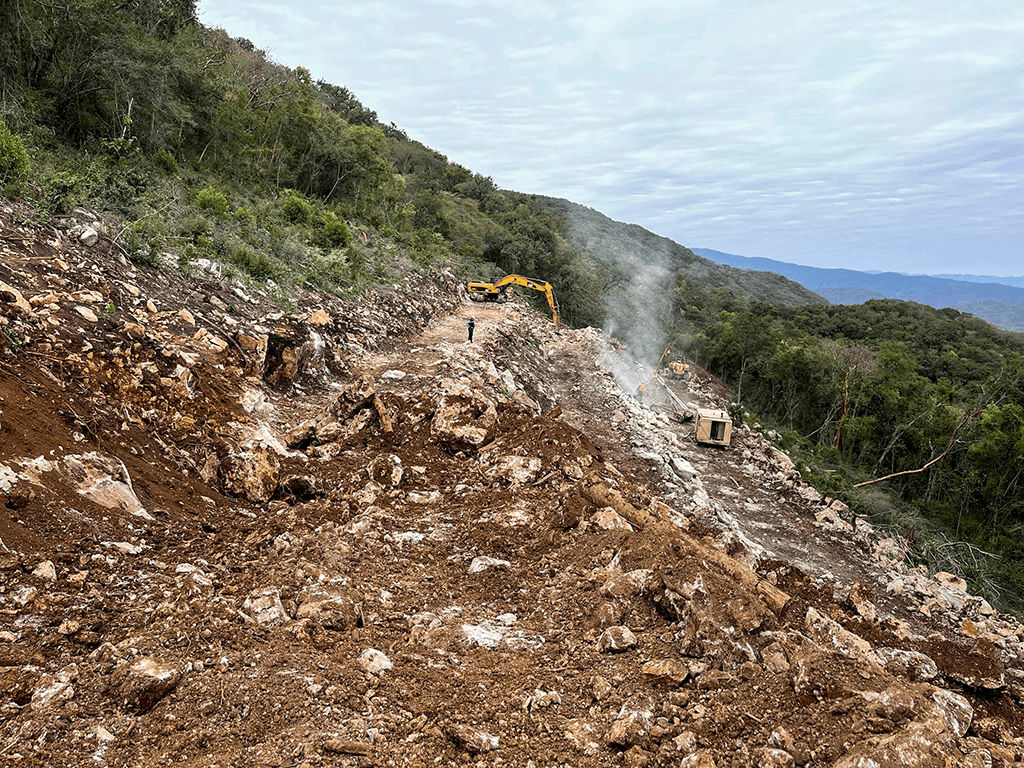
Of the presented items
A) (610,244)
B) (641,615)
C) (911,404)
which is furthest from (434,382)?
(610,244)

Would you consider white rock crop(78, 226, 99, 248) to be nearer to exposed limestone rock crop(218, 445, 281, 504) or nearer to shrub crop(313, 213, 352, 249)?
exposed limestone rock crop(218, 445, 281, 504)

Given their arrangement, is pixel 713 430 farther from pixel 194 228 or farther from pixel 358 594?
pixel 194 228

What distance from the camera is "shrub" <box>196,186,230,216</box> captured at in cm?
1130

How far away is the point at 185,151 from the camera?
15266 millimetres

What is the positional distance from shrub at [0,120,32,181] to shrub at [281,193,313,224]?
26.8ft

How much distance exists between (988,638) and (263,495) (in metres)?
9.92

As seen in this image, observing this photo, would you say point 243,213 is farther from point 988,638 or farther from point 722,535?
point 988,638

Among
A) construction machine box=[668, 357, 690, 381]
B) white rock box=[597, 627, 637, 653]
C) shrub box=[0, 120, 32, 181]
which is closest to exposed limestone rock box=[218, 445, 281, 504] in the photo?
white rock box=[597, 627, 637, 653]

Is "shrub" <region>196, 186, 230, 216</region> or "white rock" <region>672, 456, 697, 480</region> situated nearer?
"white rock" <region>672, 456, 697, 480</region>

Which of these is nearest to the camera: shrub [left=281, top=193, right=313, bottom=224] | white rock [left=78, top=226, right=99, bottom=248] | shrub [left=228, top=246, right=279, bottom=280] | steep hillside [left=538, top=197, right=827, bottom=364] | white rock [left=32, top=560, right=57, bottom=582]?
white rock [left=32, top=560, right=57, bottom=582]

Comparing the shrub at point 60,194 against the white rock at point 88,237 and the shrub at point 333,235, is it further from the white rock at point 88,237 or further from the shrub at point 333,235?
the shrub at point 333,235

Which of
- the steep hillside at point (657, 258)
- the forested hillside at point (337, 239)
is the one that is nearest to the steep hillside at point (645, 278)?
the steep hillside at point (657, 258)

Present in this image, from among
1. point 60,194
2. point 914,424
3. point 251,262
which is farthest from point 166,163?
point 914,424

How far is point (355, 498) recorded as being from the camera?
208 inches
